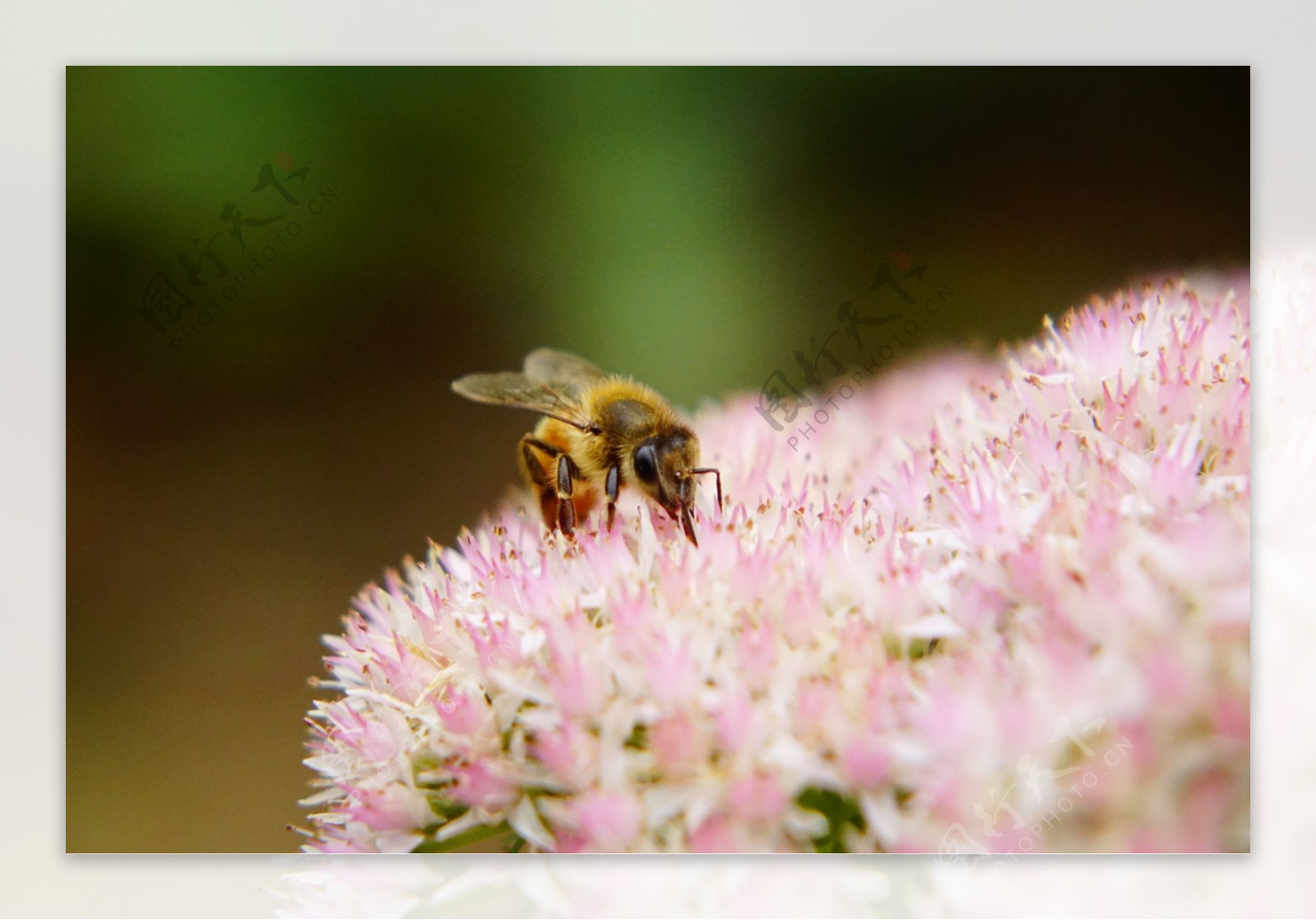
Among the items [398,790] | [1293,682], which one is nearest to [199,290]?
[398,790]

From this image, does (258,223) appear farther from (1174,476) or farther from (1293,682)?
(1293,682)

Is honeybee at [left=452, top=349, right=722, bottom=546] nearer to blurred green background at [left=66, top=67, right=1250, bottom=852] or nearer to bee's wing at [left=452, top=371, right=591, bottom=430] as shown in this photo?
bee's wing at [left=452, top=371, right=591, bottom=430]

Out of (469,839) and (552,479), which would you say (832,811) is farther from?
(552,479)

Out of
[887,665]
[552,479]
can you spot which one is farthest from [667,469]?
[887,665]

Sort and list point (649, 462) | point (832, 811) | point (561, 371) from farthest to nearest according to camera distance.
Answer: point (561, 371)
point (649, 462)
point (832, 811)

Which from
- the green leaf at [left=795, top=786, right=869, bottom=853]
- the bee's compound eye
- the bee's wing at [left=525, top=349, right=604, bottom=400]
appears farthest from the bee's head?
the green leaf at [left=795, top=786, right=869, bottom=853]

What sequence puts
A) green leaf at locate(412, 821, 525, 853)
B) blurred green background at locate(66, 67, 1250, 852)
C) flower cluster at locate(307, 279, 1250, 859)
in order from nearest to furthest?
flower cluster at locate(307, 279, 1250, 859) → green leaf at locate(412, 821, 525, 853) → blurred green background at locate(66, 67, 1250, 852)
